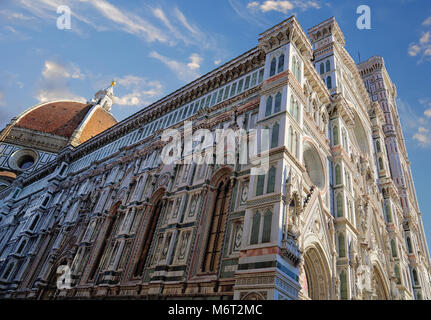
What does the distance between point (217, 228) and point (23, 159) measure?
53832 mm

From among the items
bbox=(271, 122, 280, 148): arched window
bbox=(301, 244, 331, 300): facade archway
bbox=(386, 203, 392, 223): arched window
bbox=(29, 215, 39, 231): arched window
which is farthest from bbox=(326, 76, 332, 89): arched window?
bbox=(29, 215, 39, 231): arched window

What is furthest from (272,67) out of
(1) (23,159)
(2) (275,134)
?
(1) (23,159)

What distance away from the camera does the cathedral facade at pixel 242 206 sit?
527 inches

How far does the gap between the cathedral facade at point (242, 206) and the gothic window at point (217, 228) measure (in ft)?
0.21

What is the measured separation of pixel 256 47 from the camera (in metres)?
20.9

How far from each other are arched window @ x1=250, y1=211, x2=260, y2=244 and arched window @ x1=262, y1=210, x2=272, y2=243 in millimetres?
277

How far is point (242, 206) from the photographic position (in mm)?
14641

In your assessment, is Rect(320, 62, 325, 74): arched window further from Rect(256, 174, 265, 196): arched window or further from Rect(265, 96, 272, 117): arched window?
Rect(256, 174, 265, 196): arched window

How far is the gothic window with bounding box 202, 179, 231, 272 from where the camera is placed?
14227mm

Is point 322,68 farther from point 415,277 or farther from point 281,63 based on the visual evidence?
point 415,277

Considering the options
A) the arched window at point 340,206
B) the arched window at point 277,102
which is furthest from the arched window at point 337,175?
the arched window at point 277,102

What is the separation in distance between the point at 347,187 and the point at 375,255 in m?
5.17
